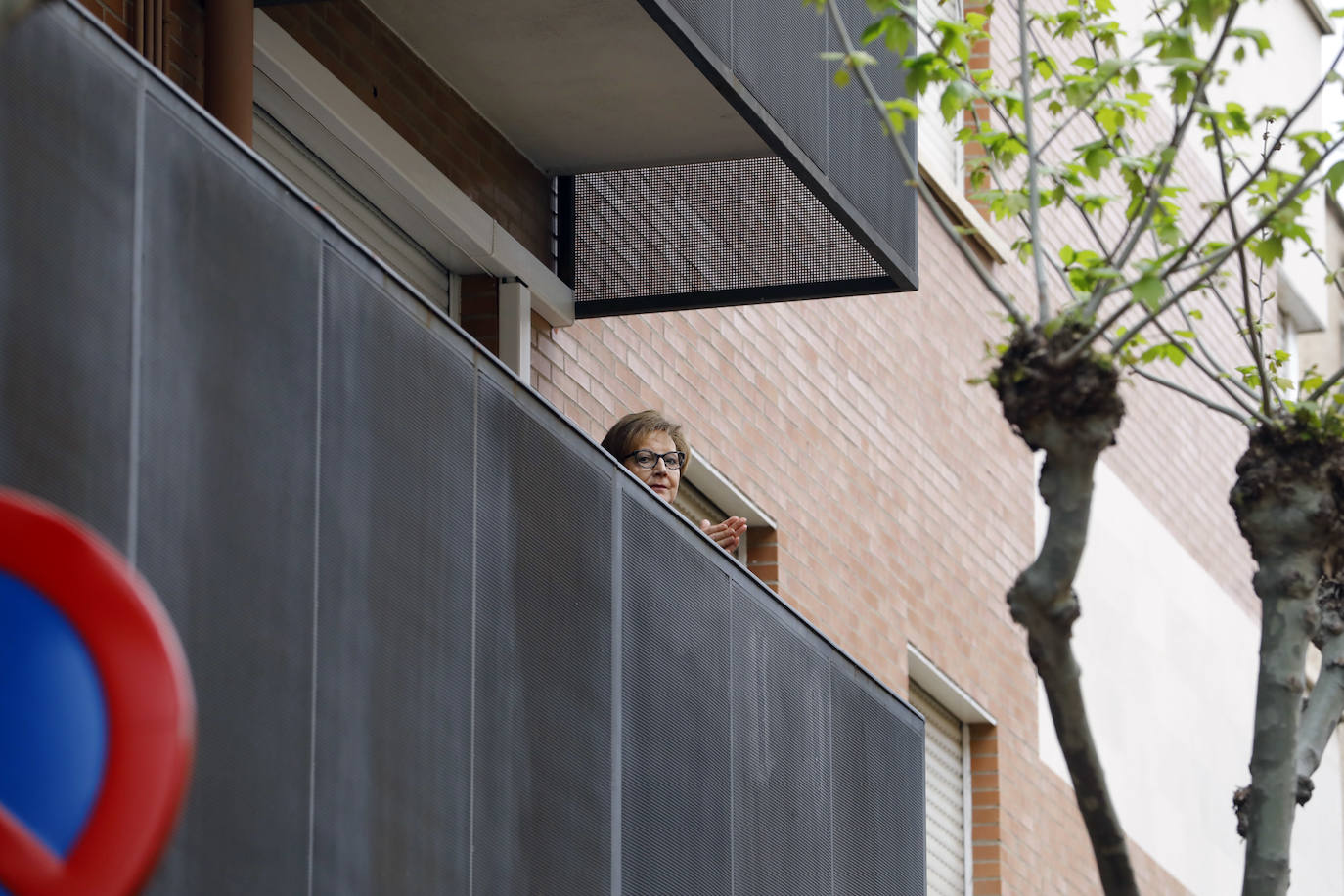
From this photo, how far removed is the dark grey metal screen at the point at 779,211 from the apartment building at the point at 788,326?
0.02 meters

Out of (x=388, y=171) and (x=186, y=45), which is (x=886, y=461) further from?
(x=186, y=45)

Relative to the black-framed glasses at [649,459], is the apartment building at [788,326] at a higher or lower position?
higher

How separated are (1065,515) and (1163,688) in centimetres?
1452

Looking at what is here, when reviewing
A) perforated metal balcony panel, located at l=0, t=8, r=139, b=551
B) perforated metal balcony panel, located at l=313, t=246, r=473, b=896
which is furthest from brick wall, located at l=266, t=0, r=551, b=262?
perforated metal balcony panel, located at l=0, t=8, r=139, b=551

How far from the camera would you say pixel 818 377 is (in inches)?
565

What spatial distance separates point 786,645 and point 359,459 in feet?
10.7

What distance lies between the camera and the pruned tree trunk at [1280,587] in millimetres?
5863

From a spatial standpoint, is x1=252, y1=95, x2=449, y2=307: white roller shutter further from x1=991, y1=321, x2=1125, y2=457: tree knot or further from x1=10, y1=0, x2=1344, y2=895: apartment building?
x1=991, y1=321, x2=1125, y2=457: tree knot

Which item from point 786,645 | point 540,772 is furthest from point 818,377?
point 540,772

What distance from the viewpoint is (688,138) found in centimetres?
1081

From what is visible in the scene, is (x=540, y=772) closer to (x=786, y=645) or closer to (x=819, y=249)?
(x=786, y=645)

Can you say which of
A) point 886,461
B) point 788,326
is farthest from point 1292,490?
point 886,461

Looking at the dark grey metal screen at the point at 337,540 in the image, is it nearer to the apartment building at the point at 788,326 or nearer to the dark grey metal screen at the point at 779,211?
the apartment building at the point at 788,326

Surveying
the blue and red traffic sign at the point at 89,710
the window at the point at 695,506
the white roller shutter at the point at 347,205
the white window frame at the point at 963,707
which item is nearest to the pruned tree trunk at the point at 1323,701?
the blue and red traffic sign at the point at 89,710
